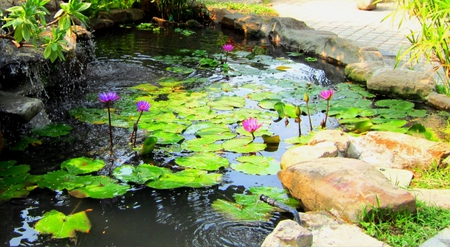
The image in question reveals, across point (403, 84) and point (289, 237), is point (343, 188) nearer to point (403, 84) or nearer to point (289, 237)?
point (289, 237)

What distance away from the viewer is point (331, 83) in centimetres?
538

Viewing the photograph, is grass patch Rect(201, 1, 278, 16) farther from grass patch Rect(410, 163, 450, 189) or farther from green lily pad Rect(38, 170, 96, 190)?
green lily pad Rect(38, 170, 96, 190)

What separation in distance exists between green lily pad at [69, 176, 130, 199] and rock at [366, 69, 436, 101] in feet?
10.00

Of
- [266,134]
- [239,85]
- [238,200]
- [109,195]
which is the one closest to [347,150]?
[266,134]

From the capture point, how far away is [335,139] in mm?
Answer: 3268

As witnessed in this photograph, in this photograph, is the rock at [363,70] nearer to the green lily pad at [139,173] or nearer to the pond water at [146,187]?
the pond water at [146,187]

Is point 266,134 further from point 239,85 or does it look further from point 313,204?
point 239,85

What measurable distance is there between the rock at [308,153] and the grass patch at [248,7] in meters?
6.84

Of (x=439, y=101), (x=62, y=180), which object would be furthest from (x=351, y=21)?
(x=62, y=180)

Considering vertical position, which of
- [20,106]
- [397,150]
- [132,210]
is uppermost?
[20,106]

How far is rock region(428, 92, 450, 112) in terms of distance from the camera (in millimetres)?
4418

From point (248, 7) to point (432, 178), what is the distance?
25.5 feet

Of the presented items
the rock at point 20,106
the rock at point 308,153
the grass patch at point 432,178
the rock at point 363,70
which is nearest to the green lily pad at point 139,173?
the rock at point 308,153

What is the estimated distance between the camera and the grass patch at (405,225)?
7.32 ft
